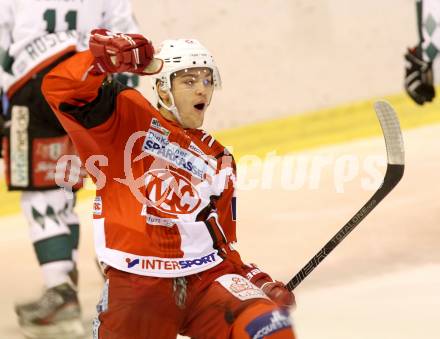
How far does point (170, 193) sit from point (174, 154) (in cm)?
10

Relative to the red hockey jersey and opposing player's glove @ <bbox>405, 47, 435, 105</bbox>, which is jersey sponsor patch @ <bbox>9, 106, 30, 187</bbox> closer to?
the red hockey jersey

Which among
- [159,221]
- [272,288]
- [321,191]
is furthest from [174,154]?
[321,191]

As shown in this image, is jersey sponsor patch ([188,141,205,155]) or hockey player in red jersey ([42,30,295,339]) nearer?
hockey player in red jersey ([42,30,295,339])

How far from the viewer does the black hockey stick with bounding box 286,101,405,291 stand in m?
3.01

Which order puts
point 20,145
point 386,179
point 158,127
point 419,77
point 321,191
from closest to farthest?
point 158,127, point 386,179, point 20,145, point 419,77, point 321,191

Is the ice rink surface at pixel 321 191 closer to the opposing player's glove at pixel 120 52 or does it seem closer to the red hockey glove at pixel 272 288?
the red hockey glove at pixel 272 288

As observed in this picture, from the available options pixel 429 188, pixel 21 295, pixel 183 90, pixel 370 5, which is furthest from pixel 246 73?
pixel 183 90

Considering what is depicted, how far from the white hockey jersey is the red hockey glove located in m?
1.67

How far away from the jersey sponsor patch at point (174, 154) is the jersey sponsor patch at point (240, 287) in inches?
10.7

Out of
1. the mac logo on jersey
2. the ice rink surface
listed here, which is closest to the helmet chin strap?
the mac logo on jersey

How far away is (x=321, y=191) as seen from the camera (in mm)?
5707

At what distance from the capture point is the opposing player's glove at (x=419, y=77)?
525 cm

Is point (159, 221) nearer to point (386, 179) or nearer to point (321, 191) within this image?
point (386, 179)

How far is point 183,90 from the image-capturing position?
2.89 metres
